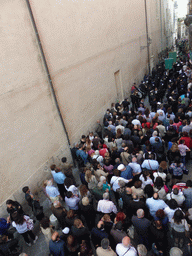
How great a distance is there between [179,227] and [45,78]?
5.47m

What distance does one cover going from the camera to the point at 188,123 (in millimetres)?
6156

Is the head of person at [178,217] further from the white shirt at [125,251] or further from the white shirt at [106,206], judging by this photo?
the white shirt at [106,206]

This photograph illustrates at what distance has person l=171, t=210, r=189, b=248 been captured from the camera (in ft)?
10.3

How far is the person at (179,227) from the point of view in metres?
3.14

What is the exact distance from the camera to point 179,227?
3.18 m

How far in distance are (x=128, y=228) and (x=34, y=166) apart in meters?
3.38

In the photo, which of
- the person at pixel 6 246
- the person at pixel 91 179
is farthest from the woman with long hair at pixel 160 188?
the person at pixel 6 246

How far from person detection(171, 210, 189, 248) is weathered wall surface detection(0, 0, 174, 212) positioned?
419 cm

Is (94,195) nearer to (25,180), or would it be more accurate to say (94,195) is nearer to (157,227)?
(157,227)

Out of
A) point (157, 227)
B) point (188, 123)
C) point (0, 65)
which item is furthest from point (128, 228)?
point (0, 65)

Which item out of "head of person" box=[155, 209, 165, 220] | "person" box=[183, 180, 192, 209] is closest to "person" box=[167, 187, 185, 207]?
"person" box=[183, 180, 192, 209]

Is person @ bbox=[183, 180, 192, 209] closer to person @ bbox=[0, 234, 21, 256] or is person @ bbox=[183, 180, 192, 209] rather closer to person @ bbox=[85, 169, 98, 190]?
person @ bbox=[85, 169, 98, 190]

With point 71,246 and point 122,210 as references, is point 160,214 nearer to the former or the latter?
point 122,210

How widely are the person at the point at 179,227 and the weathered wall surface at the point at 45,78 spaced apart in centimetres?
419
